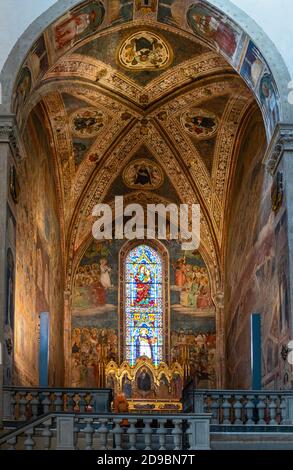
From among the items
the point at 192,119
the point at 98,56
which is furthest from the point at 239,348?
the point at 98,56

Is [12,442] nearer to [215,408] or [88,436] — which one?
[88,436]

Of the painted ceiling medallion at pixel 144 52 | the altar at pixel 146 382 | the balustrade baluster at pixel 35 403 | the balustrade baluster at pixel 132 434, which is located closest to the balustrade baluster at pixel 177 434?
the balustrade baluster at pixel 132 434

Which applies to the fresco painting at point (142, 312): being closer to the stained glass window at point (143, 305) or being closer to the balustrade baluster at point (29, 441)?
the stained glass window at point (143, 305)

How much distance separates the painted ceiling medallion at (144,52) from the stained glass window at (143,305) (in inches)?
296

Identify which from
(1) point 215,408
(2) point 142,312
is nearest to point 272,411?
(1) point 215,408

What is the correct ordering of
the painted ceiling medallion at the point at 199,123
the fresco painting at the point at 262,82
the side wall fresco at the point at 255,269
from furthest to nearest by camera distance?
the painted ceiling medallion at the point at 199,123 → the side wall fresco at the point at 255,269 → the fresco painting at the point at 262,82

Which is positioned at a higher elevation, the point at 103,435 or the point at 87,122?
the point at 87,122

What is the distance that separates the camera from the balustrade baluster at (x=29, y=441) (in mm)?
14125

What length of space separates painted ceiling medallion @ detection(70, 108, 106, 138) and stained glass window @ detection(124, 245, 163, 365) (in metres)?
4.89

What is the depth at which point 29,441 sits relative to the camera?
14.1 meters

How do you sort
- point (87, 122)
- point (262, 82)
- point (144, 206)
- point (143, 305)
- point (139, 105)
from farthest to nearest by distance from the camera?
1. point (144, 206)
2. point (143, 305)
3. point (87, 122)
4. point (139, 105)
5. point (262, 82)

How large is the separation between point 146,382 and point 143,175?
6179 millimetres

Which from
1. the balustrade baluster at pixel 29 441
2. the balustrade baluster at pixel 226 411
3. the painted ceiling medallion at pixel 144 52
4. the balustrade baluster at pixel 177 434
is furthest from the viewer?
the painted ceiling medallion at pixel 144 52
